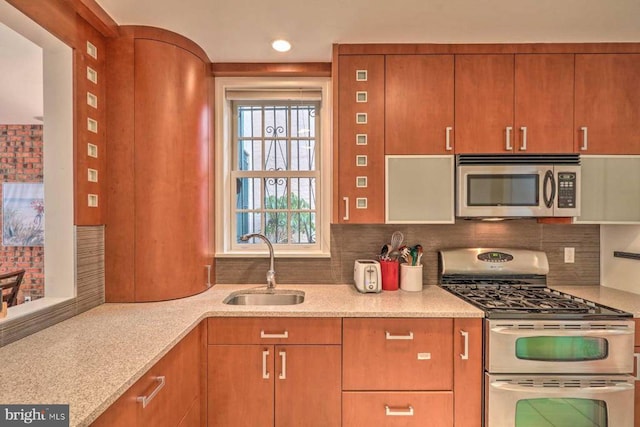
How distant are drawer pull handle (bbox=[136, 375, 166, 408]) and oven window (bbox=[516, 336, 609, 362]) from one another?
5.35ft

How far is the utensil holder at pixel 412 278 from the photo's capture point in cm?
210

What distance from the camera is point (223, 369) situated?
172cm

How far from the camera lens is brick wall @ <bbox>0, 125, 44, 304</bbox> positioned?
4270 mm

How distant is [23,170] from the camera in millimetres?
4352

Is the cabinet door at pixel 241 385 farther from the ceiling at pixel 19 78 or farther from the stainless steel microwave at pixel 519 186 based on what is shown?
the ceiling at pixel 19 78

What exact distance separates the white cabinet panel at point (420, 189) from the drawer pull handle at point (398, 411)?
1.02 m

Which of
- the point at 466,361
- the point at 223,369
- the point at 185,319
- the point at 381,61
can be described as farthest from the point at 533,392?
the point at 381,61

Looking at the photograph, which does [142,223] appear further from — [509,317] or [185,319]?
[509,317]

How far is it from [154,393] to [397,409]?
3.82 ft

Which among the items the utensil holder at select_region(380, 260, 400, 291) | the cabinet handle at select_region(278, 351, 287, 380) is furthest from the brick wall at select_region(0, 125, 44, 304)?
the utensil holder at select_region(380, 260, 400, 291)

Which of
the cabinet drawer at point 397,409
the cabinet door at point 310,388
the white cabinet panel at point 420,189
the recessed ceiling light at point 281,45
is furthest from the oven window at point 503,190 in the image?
the recessed ceiling light at point 281,45

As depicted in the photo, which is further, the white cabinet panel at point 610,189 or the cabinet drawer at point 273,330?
the white cabinet panel at point 610,189

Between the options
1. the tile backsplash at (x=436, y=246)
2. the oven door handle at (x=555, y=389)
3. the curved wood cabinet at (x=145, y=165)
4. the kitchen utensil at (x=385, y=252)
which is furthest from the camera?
the tile backsplash at (x=436, y=246)

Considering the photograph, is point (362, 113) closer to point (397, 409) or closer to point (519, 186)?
point (519, 186)
